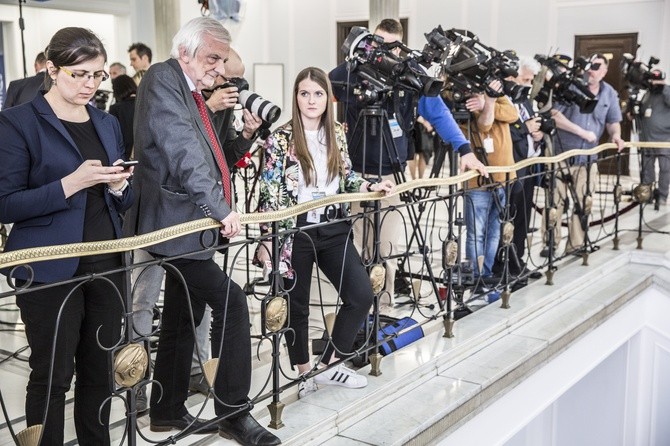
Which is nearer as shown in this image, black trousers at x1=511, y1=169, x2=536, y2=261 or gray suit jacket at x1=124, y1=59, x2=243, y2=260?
gray suit jacket at x1=124, y1=59, x2=243, y2=260

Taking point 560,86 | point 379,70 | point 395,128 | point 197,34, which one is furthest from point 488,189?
point 197,34

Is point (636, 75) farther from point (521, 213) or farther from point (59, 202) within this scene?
point (59, 202)

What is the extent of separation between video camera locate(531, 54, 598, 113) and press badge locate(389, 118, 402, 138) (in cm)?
177

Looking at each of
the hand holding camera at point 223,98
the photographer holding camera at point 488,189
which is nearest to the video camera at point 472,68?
the photographer holding camera at point 488,189

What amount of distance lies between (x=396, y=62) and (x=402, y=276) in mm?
1723

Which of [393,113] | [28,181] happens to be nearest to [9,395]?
[28,181]

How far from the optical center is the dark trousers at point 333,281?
10.4 ft

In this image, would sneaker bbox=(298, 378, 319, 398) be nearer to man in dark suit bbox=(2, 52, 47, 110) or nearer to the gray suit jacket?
the gray suit jacket

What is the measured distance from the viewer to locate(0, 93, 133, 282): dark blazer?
221 centimetres

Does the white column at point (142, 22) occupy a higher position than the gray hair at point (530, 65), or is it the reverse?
the white column at point (142, 22)

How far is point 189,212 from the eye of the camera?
2689mm

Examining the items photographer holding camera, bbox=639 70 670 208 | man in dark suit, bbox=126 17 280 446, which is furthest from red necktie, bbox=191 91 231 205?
photographer holding camera, bbox=639 70 670 208

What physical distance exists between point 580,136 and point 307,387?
350 centimetres

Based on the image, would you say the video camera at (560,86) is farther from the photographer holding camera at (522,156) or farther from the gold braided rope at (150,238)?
the gold braided rope at (150,238)
